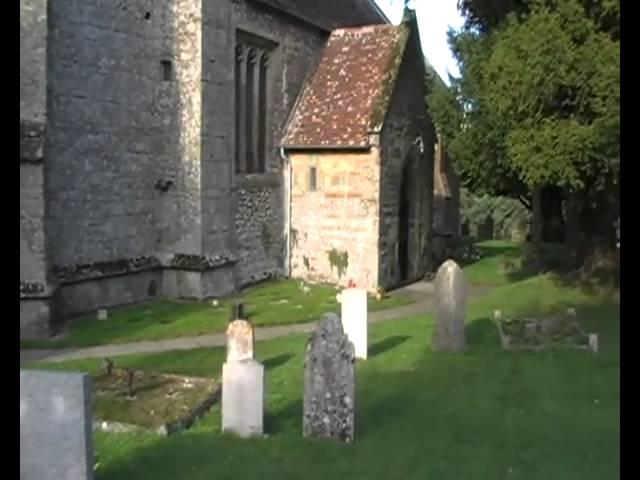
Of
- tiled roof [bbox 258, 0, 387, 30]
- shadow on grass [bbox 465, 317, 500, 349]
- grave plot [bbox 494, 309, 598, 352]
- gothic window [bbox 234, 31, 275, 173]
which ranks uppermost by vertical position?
tiled roof [bbox 258, 0, 387, 30]

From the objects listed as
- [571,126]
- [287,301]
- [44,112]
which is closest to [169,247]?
[287,301]

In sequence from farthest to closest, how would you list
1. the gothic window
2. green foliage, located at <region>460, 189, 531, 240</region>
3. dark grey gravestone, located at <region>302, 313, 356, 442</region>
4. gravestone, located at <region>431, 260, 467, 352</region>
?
1. green foliage, located at <region>460, 189, 531, 240</region>
2. the gothic window
3. gravestone, located at <region>431, 260, 467, 352</region>
4. dark grey gravestone, located at <region>302, 313, 356, 442</region>

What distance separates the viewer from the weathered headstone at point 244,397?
7.61m

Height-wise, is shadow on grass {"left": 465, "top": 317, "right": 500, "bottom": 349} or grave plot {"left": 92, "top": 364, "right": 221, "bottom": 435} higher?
shadow on grass {"left": 465, "top": 317, "right": 500, "bottom": 349}

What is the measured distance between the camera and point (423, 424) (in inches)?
316

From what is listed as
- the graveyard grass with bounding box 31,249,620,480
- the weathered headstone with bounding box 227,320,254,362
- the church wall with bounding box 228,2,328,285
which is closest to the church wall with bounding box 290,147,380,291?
the church wall with bounding box 228,2,328,285

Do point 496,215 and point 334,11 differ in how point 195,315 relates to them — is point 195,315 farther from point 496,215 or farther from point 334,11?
point 496,215

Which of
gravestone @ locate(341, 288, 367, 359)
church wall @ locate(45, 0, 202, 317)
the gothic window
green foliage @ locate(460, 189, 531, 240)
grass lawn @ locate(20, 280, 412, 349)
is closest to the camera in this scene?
gravestone @ locate(341, 288, 367, 359)

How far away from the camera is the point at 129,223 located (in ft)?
53.2

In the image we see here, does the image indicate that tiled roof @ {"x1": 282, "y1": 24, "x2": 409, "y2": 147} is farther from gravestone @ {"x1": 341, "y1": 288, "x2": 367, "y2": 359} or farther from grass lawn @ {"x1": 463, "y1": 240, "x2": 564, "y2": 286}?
gravestone @ {"x1": 341, "y1": 288, "x2": 367, "y2": 359}

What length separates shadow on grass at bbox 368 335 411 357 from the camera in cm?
1176

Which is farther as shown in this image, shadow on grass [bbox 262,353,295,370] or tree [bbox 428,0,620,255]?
tree [bbox 428,0,620,255]

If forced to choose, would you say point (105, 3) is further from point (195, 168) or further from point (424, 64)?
point (424, 64)

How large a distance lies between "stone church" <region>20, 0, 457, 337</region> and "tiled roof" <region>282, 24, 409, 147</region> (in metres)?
0.05
